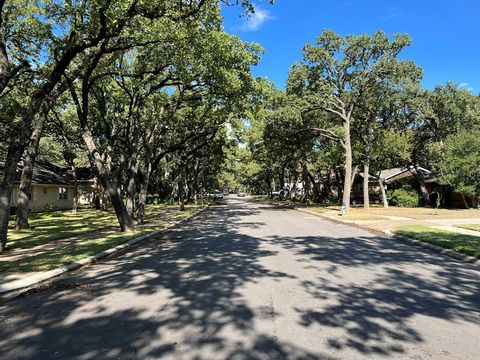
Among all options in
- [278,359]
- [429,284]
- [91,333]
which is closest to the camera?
[278,359]

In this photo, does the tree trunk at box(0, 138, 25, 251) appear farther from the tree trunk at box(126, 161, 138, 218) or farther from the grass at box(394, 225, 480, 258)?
the grass at box(394, 225, 480, 258)

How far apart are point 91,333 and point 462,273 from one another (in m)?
7.84

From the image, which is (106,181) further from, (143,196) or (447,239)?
(447,239)

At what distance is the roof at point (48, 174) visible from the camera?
33237mm

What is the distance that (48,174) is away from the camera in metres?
36.8

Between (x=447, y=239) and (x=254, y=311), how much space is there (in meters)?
10.0

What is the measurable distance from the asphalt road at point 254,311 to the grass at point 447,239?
1.52 m

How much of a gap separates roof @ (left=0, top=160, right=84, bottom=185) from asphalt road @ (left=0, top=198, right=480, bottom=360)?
27316 millimetres

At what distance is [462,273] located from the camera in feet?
28.2

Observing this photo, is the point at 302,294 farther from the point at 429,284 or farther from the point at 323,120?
the point at 323,120

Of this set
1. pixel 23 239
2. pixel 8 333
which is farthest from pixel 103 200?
pixel 8 333

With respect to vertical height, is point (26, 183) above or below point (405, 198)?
above

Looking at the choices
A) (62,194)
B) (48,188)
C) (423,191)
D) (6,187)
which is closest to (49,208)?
(48,188)

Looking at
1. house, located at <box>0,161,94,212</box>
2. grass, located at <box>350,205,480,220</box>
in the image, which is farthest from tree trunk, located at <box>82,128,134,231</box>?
house, located at <box>0,161,94,212</box>
